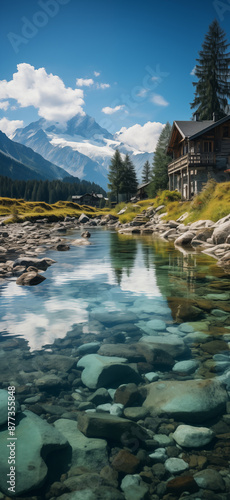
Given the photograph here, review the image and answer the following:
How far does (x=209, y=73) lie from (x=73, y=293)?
4923cm

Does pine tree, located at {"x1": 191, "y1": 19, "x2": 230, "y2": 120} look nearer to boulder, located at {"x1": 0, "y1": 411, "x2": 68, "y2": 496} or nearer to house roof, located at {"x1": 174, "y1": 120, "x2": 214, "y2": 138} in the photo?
house roof, located at {"x1": 174, "y1": 120, "x2": 214, "y2": 138}

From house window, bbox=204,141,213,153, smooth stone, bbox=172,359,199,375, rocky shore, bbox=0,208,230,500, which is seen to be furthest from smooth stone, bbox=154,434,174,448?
house window, bbox=204,141,213,153

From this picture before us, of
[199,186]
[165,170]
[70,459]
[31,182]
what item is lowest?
[70,459]

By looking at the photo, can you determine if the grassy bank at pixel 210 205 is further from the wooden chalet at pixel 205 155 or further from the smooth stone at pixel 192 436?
the smooth stone at pixel 192 436

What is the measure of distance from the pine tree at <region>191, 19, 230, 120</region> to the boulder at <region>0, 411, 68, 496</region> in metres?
49.8

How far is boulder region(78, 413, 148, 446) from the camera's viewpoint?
2.57m

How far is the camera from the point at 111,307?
20.6 ft

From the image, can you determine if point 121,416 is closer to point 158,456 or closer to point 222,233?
point 158,456

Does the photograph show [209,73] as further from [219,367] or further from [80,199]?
[80,199]

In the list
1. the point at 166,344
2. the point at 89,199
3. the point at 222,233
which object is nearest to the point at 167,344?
the point at 166,344

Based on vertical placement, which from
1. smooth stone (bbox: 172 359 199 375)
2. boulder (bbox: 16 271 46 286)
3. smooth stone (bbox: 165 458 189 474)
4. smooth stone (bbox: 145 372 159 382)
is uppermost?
boulder (bbox: 16 271 46 286)

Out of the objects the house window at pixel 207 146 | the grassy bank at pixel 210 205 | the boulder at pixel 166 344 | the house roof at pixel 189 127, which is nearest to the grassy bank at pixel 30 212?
the house roof at pixel 189 127

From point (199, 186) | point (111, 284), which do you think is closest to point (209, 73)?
point (199, 186)

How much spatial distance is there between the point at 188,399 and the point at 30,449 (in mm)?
1382
